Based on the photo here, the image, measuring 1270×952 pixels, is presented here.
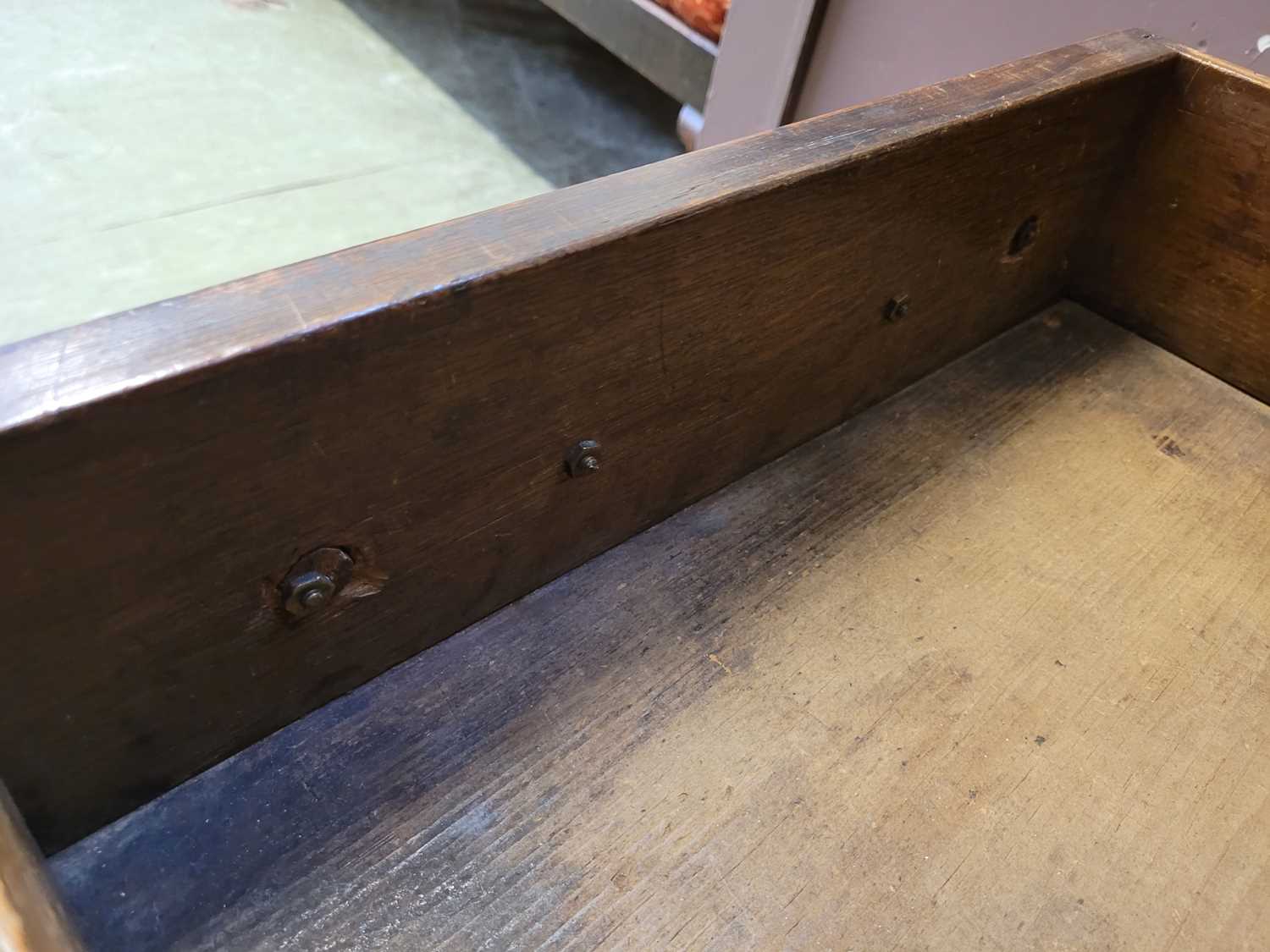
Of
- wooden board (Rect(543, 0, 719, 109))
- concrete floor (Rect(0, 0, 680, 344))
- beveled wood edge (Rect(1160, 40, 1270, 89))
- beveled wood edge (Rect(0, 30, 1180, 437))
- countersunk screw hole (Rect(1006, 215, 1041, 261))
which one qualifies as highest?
beveled wood edge (Rect(1160, 40, 1270, 89))

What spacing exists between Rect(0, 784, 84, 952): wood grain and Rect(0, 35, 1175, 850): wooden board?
1.4 inches

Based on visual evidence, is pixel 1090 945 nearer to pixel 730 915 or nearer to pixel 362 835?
pixel 730 915

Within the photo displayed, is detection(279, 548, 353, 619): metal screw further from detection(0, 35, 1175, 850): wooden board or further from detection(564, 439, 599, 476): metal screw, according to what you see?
detection(564, 439, 599, 476): metal screw

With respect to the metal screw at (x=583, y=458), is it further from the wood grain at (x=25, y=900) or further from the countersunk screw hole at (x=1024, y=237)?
the countersunk screw hole at (x=1024, y=237)

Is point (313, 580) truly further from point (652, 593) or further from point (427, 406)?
point (652, 593)

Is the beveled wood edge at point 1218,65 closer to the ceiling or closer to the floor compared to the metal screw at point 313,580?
closer to the ceiling

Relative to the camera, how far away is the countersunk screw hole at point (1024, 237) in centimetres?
83

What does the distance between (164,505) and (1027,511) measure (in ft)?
2.11

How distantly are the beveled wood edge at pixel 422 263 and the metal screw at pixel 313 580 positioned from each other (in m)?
0.13

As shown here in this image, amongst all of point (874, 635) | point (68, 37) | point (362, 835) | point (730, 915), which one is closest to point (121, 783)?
point (362, 835)

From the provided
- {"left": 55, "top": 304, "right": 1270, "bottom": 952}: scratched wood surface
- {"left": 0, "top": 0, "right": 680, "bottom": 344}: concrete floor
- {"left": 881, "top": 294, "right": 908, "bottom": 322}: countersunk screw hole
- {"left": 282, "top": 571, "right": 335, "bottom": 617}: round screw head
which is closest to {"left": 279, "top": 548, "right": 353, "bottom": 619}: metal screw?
{"left": 282, "top": 571, "right": 335, "bottom": 617}: round screw head

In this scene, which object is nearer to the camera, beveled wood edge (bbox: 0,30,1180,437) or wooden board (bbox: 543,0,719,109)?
beveled wood edge (bbox: 0,30,1180,437)

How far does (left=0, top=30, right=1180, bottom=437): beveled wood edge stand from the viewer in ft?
1.27

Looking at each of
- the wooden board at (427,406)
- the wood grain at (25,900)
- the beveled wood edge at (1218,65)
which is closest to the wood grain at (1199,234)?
the beveled wood edge at (1218,65)
